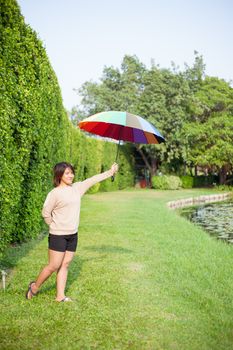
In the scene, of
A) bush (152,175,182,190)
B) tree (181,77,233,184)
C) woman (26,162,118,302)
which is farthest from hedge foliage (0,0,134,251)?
tree (181,77,233,184)

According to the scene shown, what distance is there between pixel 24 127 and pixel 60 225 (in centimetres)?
288

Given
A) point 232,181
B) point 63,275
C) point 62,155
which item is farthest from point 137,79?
point 63,275

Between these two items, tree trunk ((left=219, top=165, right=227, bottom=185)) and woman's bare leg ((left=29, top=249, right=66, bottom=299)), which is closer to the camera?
woman's bare leg ((left=29, top=249, right=66, bottom=299))

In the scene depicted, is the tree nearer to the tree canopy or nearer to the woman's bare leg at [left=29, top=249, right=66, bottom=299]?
the tree canopy

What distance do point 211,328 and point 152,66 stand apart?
3336 cm

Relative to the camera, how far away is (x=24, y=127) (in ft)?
23.8

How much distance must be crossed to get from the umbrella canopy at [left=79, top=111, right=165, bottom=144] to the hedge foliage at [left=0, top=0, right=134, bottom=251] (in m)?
1.23

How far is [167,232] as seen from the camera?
36.0ft

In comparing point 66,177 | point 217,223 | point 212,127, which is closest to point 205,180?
point 212,127

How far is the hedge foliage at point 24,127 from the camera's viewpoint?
6020 millimetres

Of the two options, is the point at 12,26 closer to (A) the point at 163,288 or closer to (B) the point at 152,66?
(A) the point at 163,288

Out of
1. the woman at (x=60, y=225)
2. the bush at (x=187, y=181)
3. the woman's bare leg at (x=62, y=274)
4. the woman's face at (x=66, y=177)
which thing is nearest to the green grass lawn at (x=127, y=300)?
the woman's bare leg at (x=62, y=274)

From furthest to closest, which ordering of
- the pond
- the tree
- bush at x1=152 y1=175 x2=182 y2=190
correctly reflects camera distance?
1. the tree
2. bush at x1=152 y1=175 x2=182 y2=190
3. the pond

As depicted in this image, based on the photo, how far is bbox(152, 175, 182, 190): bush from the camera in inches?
1319
